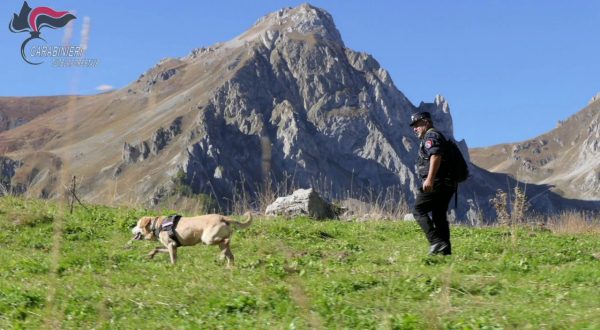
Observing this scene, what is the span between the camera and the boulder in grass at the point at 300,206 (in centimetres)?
2092

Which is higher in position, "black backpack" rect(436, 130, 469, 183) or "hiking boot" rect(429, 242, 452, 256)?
"black backpack" rect(436, 130, 469, 183)

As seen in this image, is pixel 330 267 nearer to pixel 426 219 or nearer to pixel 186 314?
pixel 426 219

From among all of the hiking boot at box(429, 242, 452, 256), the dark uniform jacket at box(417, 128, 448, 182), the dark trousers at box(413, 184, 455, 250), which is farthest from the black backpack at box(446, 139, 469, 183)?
the hiking boot at box(429, 242, 452, 256)

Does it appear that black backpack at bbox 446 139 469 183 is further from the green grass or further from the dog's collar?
the dog's collar

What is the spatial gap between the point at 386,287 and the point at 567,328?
8.64ft

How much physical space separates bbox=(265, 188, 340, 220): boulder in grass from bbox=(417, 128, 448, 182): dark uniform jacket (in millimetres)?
9212

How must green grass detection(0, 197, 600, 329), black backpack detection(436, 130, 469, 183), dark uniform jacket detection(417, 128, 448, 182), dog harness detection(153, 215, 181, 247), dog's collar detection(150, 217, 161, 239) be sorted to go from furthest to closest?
dog's collar detection(150, 217, 161, 239)
dog harness detection(153, 215, 181, 247)
black backpack detection(436, 130, 469, 183)
dark uniform jacket detection(417, 128, 448, 182)
green grass detection(0, 197, 600, 329)

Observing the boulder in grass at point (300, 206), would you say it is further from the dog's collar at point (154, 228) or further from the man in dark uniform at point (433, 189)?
the man in dark uniform at point (433, 189)

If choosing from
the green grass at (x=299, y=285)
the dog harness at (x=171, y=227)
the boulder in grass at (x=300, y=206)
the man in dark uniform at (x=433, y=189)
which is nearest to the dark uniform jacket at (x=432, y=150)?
the man in dark uniform at (x=433, y=189)

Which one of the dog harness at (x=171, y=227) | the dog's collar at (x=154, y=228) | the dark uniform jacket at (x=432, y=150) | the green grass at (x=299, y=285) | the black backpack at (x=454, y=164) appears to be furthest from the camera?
the dog's collar at (x=154, y=228)

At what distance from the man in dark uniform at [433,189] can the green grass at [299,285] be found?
1.36ft

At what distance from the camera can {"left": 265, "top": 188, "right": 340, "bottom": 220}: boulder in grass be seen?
20.9 meters

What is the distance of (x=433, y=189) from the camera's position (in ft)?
38.3

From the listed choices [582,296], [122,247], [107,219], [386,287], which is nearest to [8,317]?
[386,287]
